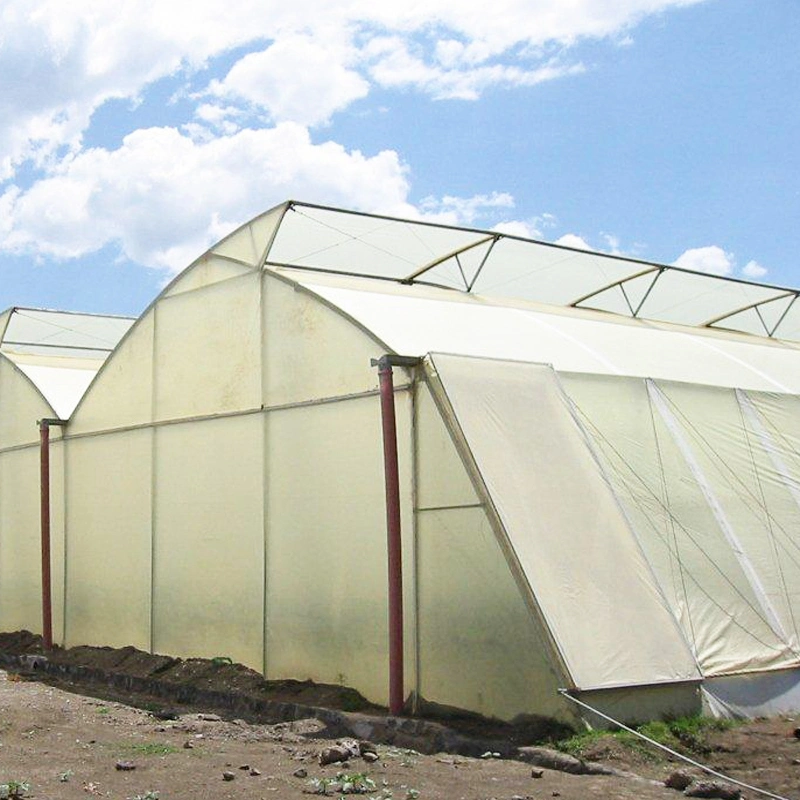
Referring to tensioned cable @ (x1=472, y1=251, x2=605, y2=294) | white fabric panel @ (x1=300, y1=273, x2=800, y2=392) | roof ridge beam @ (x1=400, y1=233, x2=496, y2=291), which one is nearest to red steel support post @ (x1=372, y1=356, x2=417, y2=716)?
white fabric panel @ (x1=300, y1=273, x2=800, y2=392)

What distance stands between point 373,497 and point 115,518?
17.9 feet

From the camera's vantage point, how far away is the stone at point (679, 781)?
7793 millimetres

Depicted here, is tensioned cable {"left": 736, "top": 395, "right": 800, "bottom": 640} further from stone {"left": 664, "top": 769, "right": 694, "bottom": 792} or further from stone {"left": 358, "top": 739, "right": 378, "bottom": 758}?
stone {"left": 358, "top": 739, "right": 378, "bottom": 758}

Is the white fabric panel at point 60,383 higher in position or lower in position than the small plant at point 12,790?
higher

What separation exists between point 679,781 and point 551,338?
6215mm

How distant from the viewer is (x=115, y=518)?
15.6 meters

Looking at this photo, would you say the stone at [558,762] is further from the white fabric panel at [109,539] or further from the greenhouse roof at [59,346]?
the greenhouse roof at [59,346]

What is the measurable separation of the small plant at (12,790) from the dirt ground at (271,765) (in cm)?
10

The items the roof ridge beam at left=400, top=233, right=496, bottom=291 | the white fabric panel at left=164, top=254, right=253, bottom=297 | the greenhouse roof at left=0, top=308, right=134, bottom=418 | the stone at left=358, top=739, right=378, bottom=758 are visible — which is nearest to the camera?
the stone at left=358, top=739, right=378, bottom=758

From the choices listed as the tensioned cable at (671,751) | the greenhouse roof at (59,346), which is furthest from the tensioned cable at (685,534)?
the greenhouse roof at (59,346)

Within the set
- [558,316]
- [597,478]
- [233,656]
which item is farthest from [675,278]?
[233,656]

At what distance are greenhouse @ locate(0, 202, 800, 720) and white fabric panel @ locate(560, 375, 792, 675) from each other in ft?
0.10

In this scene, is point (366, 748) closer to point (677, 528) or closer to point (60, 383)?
point (677, 528)

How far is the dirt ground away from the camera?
791cm
